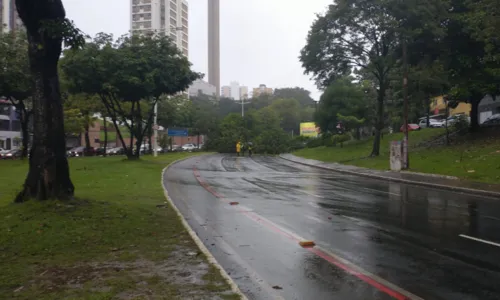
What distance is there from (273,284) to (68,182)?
6.36 m

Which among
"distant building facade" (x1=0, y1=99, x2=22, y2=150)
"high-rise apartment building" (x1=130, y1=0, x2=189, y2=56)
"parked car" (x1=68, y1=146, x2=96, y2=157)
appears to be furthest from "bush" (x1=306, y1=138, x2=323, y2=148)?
"high-rise apartment building" (x1=130, y1=0, x2=189, y2=56)

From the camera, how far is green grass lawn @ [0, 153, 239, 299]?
530cm

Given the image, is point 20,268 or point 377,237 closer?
point 20,268

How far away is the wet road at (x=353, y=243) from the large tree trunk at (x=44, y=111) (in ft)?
10.6

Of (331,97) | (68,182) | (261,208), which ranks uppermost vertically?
(331,97)

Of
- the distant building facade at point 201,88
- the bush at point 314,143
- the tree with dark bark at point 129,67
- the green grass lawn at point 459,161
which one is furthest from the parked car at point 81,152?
the distant building facade at point 201,88

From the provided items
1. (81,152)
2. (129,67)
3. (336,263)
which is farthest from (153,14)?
(336,263)

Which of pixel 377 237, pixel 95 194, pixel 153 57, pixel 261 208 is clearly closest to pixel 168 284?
pixel 377 237

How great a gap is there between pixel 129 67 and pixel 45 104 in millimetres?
20775

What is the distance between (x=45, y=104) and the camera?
9.79 metres

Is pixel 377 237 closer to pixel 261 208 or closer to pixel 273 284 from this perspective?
pixel 273 284

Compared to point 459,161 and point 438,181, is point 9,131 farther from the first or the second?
point 438,181

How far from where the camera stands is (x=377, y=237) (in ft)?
28.1

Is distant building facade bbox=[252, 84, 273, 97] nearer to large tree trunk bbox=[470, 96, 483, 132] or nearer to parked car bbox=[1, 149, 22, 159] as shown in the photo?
parked car bbox=[1, 149, 22, 159]
